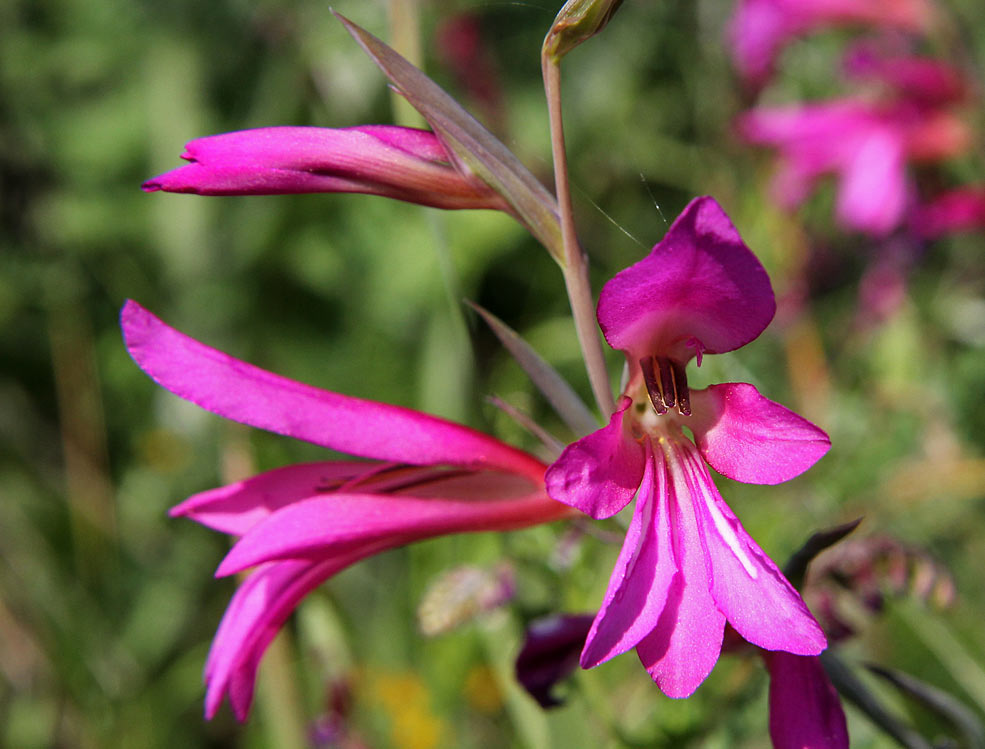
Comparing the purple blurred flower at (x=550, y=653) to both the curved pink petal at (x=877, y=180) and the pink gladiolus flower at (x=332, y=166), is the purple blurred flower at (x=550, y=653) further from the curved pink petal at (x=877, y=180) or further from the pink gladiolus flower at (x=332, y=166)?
the curved pink petal at (x=877, y=180)

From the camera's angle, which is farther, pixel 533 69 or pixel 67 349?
pixel 533 69

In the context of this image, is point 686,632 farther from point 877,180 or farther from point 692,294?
point 877,180

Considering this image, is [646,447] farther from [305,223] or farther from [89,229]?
[89,229]

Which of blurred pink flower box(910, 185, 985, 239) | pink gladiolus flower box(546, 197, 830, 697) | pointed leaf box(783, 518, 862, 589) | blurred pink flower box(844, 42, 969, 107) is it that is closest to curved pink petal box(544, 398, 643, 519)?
pink gladiolus flower box(546, 197, 830, 697)

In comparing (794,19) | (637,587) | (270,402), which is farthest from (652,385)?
(794,19)

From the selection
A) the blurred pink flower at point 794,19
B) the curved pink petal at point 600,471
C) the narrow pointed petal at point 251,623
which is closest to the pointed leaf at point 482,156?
the curved pink petal at point 600,471

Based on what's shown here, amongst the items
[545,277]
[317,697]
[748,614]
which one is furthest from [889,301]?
[748,614]
